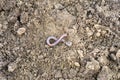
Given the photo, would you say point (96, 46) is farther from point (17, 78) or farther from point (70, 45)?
point (17, 78)

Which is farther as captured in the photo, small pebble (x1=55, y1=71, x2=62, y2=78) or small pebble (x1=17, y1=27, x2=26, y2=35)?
small pebble (x1=17, y1=27, x2=26, y2=35)

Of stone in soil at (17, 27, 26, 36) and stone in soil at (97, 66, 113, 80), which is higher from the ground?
stone in soil at (17, 27, 26, 36)

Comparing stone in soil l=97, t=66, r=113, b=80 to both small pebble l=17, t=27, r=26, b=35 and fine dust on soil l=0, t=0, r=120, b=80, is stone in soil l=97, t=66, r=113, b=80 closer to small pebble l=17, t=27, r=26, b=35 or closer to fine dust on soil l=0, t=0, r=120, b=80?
fine dust on soil l=0, t=0, r=120, b=80

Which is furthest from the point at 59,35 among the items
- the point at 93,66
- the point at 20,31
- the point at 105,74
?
the point at 105,74

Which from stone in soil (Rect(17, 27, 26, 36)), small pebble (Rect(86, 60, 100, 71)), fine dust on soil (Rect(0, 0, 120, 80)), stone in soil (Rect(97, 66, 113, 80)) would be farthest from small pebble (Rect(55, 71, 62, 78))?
stone in soil (Rect(17, 27, 26, 36))

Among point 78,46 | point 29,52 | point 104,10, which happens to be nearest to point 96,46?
point 78,46

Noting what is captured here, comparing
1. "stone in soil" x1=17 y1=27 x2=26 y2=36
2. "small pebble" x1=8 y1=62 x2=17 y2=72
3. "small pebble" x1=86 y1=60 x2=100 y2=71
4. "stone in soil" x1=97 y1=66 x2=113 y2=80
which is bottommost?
"stone in soil" x1=97 y1=66 x2=113 y2=80

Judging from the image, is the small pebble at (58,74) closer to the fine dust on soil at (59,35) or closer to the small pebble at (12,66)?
the fine dust on soil at (59,35)

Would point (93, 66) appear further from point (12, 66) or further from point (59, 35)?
point (12, 66)

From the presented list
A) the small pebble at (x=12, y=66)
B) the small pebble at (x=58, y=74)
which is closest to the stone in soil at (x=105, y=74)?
the small pebble at (x=58, y=74)
